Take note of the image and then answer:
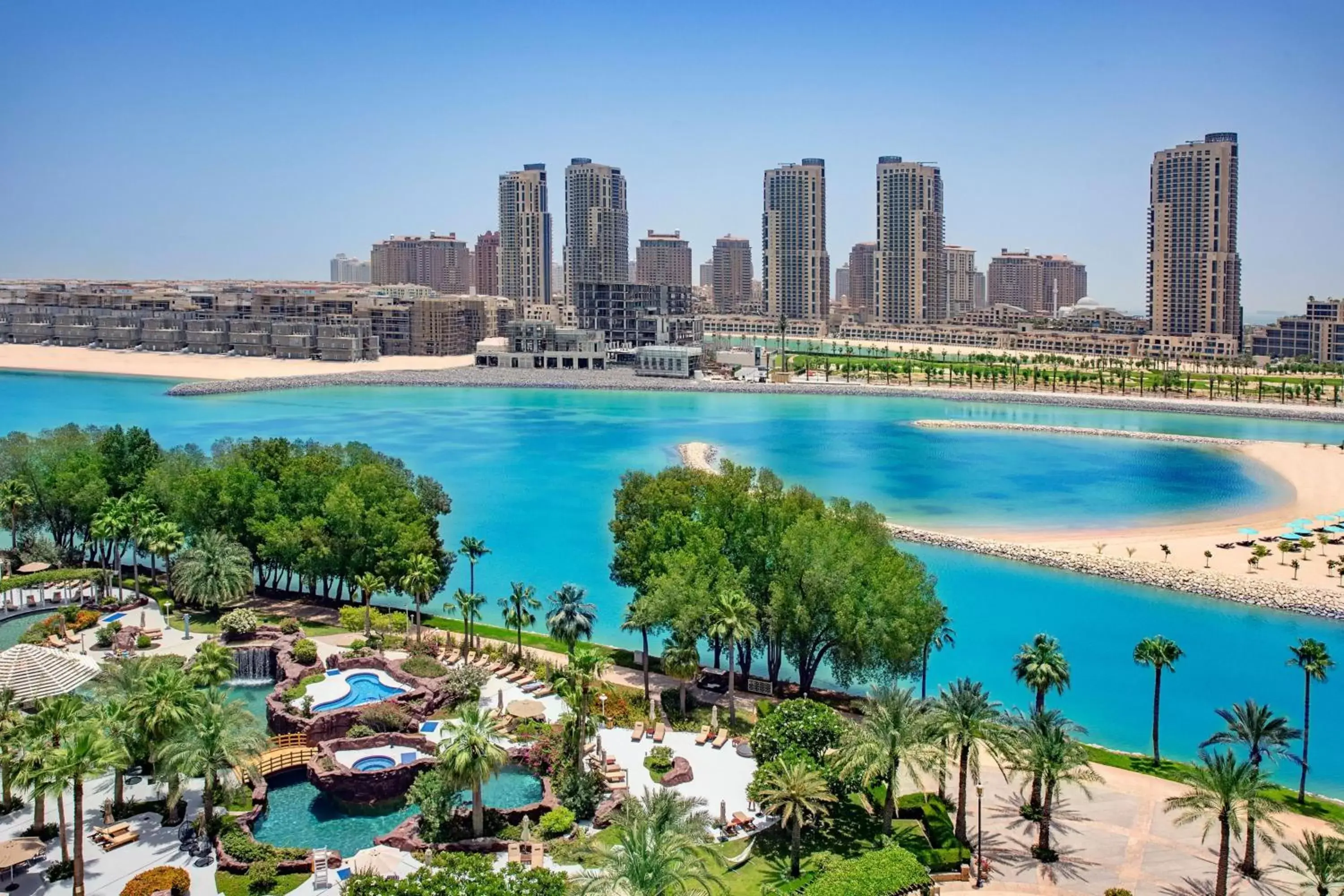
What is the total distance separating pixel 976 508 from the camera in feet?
188

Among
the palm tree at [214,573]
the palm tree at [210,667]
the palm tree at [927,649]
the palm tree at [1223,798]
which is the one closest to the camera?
the palm tree at [1223,798]

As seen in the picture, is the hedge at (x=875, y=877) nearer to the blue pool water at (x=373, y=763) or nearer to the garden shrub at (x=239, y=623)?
the blue pool water at (x=373, y=763)

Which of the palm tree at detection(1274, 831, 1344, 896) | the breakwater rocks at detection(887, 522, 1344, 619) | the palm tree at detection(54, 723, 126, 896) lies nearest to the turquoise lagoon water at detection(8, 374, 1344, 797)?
the breakwater rocks at detection(887, 522, 1344, 619)

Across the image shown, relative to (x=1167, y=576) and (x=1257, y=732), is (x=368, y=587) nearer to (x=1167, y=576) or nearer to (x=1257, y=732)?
(x=1257, y=732)

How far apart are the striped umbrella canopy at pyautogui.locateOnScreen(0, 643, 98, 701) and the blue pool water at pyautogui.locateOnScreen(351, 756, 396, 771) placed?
6.55 m

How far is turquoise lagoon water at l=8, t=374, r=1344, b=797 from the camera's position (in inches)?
1323

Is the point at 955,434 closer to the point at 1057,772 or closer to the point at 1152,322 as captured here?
the point at 1057,772

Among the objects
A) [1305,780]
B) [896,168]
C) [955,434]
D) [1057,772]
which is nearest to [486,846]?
[1057,772]

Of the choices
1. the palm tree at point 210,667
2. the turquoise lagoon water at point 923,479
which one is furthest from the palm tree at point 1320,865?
the palm tree at point 210,667

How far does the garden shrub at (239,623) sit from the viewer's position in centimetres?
2969

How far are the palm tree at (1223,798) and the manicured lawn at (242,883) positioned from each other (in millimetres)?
14231

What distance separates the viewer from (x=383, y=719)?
23.8m

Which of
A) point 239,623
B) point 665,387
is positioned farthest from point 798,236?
point 239,623

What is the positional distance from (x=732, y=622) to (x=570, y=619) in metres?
3.92
